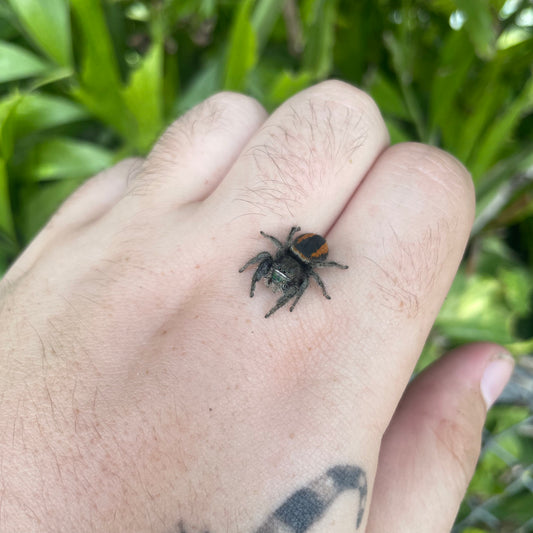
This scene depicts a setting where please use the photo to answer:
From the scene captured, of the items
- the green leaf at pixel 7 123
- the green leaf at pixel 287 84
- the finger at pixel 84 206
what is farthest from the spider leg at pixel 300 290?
the green leaf at pixel 7 123

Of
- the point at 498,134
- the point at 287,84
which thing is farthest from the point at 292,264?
the point at 498,134

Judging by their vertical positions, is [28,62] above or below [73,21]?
below

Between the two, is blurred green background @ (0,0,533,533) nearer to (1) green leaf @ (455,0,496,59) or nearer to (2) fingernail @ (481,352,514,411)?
(1) green leaf @ (455,0,496,59)

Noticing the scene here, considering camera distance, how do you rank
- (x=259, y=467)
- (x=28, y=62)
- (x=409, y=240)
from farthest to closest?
(x=28, y=62)
(x=409, y=240)
(x=259, y=467)

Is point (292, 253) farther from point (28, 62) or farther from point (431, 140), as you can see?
point (28, 62)

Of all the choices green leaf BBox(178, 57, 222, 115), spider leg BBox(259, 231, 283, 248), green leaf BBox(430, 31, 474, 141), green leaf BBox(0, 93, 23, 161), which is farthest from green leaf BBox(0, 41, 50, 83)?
green leaf BBox(430, 31, 474, 141)

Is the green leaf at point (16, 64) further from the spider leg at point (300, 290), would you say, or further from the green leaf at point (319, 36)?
the spider leg at point (300, 290)

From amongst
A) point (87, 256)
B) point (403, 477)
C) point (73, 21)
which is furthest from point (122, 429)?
point (73, 21)

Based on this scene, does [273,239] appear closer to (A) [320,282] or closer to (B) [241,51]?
(A) [320,282]
